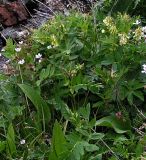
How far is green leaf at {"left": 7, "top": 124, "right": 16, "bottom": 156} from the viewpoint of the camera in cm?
216

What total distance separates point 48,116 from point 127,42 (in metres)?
0.55

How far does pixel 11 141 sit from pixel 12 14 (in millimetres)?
1872

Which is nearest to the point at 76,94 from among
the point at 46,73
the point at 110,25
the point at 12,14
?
the point at 46,73

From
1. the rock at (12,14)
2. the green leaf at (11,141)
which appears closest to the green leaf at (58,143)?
the green leaf at (11,141)

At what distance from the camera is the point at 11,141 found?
7.15ft

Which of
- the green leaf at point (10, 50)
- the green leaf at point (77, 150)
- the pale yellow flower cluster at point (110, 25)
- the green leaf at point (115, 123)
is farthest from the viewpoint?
the green leaf at point (10, 50)

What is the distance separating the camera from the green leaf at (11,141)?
2164 mm

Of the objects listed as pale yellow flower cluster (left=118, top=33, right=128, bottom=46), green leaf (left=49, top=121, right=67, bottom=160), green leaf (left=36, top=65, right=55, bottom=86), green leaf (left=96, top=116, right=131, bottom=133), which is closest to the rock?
green leaf (left=36, top=65, right=55, bottom=86)

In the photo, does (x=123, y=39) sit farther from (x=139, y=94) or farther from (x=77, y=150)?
(x=77, y=150)

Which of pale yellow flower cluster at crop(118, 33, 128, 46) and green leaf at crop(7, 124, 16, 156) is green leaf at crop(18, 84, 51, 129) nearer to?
green leaf at crop(7, 124, 16, 156)

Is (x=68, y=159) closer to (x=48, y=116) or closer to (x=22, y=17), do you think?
(x=48, y=116)

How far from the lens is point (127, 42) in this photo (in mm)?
2354

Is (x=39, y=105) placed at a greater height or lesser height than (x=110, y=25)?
lesser

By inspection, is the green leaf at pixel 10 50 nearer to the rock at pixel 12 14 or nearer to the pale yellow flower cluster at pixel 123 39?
the pale yellow flower cluster at pixel 123 39
